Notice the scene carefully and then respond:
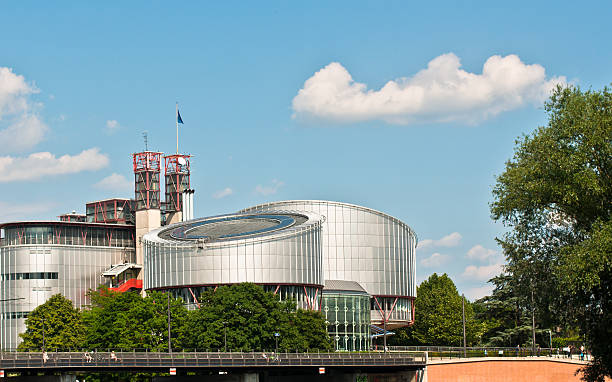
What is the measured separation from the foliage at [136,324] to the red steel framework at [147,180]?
5206 centimetres

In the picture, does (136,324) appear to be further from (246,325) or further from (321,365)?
(321,365)

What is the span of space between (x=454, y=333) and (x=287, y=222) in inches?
1561

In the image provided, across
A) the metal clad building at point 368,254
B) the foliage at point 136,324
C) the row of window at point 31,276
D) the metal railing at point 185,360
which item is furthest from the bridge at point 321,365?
the row of window at point 31,276

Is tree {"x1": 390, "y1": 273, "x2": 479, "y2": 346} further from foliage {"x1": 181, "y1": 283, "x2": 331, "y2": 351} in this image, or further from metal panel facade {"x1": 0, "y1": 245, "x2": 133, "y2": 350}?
metal panel facade {"x1": 0, "y1": 245, "x2": 133, "y2": 350}

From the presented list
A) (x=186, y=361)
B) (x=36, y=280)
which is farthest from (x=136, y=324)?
(x=36, y=280)

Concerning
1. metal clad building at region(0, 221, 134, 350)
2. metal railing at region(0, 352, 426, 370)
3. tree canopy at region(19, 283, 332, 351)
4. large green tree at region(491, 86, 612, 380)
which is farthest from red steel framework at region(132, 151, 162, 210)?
large green tree at region(491, 86, 612, 380)

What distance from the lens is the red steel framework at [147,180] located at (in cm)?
19238

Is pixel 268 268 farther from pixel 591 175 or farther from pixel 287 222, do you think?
pixel 591 175

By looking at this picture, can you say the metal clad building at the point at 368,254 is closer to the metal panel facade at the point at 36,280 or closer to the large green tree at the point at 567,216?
the metal panel facade at the point at 36,280

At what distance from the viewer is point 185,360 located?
107500 millimetres

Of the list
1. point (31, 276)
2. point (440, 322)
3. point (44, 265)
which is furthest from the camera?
point (440, 322)

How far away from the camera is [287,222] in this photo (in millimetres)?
166250

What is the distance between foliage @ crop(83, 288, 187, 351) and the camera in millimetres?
131250

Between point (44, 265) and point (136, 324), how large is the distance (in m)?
54.3
